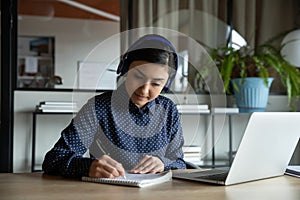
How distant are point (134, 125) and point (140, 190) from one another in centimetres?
54

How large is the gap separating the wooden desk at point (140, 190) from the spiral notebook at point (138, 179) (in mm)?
21

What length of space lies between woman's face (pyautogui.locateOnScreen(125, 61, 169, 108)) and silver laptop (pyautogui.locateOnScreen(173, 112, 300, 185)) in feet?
0.96

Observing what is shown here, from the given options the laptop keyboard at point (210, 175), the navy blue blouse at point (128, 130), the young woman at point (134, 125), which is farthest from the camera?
the navy blue blouse at point (128, 130)

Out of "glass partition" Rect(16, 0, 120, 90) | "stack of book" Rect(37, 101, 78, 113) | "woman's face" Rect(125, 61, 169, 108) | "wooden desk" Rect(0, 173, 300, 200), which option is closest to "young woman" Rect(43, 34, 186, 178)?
"woman's face" Rect(125, 61, 169, 108)

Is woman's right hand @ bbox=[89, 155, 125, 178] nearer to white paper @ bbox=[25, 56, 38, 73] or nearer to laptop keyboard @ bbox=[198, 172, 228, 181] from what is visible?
laptop keyboard @ bbox=[198, 172, 228, 181]

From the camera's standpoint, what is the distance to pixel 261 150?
131 centimetres

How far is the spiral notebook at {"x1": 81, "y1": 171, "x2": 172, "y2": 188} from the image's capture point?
1.25 metres

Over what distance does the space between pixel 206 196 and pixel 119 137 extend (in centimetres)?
62

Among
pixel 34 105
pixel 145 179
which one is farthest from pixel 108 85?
pixel 145 179

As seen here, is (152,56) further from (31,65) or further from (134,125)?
(31,65)

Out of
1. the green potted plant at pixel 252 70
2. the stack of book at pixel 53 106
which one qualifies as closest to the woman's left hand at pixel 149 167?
the stack of book at pixel 53 106

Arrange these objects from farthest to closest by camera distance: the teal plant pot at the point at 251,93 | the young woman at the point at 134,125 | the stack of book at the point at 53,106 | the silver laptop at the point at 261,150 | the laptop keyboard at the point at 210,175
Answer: the teal plant pot at the point at 251,93 < the stack of book at the point at 53,106 < the young woman at the point at 134,125 < the laptop keyboard at the point at 210,175 < the silver laptop at the point at 261,150

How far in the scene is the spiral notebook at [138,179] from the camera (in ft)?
4.09

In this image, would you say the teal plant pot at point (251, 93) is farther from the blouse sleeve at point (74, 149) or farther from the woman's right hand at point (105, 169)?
the woman's right hand at point (105, 169)
